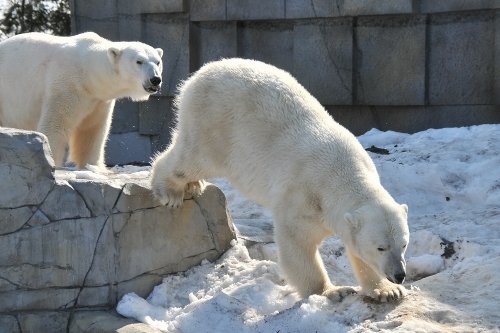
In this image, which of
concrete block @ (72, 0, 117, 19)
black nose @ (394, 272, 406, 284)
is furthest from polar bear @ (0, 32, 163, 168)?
black nose @ (394, 272, 406, 284)

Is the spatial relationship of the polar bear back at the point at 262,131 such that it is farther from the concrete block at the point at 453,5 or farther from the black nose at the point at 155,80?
the concrete block at the point at 453,5

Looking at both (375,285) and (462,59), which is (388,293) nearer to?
(375,285)

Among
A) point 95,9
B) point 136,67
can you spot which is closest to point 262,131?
point 136,67

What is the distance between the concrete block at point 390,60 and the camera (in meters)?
9.80

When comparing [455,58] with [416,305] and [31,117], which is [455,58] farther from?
[416,305]

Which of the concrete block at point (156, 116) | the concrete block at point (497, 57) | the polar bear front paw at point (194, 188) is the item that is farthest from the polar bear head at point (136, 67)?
the concrete block at point (497, 57)

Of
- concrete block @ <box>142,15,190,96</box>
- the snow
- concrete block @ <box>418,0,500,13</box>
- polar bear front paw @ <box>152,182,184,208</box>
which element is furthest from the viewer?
concrete block @ <box>142,15,190,96</box>

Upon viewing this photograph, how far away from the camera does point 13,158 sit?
16.6ft

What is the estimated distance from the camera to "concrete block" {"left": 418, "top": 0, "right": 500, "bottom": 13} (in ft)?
30.3

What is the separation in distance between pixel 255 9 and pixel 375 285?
20.7 ft

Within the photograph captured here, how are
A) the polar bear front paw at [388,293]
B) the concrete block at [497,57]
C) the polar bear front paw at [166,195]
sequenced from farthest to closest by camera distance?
the concrete block at [497,57], the polar bear front paw at [166,195], the polar bear front paw at [388,293]

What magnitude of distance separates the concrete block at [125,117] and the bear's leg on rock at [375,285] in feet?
22.9

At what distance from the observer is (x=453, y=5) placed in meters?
9.41

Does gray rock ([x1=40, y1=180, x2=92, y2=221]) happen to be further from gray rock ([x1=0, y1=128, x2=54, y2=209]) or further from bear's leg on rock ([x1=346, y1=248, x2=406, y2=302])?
bear's leg on rock ([x1=346, y1=248, x2=406, y2=302])
